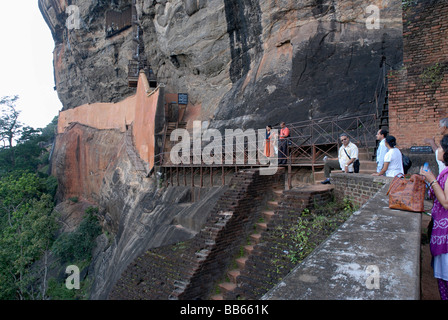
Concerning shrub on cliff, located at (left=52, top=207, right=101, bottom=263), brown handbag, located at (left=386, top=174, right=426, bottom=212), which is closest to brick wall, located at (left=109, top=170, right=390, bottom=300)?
brown handbag, located at (left=386, top=174, right=426, bottom=212)

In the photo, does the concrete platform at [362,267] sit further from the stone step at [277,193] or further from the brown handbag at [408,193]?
the stone step at [277,193]

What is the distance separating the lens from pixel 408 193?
11.0ft

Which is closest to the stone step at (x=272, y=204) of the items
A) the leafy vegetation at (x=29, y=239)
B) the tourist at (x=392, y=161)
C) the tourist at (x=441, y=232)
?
the tourist at (x=392, y=161)

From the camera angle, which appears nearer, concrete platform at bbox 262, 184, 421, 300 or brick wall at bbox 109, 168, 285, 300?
concrete platform at bbox 262, 184, 421, 300

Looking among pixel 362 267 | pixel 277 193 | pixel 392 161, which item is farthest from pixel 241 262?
pixel 362 267

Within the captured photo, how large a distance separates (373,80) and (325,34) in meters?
2.72

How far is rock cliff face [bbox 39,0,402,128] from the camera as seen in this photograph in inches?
421

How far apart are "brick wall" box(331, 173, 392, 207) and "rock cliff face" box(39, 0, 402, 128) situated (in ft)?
16.6

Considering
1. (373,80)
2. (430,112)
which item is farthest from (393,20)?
(430,112)

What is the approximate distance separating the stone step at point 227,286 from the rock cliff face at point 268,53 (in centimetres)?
722

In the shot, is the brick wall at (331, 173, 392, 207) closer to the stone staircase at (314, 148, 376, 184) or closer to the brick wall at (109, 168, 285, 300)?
the stone staircase at (314, 148, 376, 184)

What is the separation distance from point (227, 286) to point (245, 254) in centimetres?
83
